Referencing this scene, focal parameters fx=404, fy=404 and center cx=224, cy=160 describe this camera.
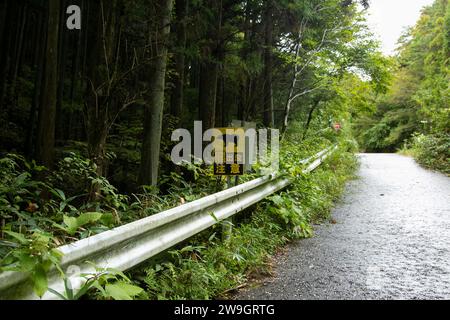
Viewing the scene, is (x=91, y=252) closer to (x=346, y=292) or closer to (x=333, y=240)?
(x=346, y=292)

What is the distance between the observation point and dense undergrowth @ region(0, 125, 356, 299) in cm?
237

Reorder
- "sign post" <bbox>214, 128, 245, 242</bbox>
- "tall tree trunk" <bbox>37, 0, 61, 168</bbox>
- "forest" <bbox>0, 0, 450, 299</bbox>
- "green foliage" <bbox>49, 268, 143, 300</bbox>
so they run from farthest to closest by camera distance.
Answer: "tall tree trunk" <bbox>37, 0, 61, 168</bbox>, "sign post" <bbox>214, 128, 245, 242</bbox>, "forest" <bbox>0, 0, 450, 299</bbox>, "green foliage" <bbox>49, 268, 143, 300</bbox>

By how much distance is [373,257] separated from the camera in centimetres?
461

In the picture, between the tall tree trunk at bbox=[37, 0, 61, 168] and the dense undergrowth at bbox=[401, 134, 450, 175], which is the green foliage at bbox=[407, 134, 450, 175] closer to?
the dense undergrowth at bbox=[401, 134, 450, 175]

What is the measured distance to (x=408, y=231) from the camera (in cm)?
586

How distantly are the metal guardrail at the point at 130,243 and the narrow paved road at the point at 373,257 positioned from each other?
2.72ft

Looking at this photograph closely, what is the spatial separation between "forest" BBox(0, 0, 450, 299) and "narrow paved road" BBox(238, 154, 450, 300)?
403mm

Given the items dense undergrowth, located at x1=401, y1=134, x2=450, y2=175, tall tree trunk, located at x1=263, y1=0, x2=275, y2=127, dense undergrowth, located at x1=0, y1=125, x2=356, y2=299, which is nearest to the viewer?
dense undergrowth, located at x1=0, y1=125, x2=356, y2=299

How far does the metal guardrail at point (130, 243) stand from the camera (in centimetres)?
205

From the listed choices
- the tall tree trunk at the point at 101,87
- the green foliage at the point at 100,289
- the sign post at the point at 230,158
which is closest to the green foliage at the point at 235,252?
the sign post at the point at 230,158

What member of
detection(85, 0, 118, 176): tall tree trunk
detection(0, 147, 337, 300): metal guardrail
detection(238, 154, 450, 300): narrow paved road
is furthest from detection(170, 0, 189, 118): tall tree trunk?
detection(0, 147, 337, 300): metal guardrail

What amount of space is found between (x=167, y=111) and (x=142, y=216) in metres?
13.2

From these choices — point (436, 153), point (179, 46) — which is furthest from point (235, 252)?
point (436, 153)
